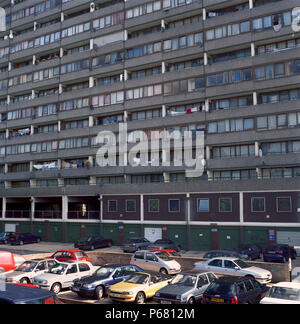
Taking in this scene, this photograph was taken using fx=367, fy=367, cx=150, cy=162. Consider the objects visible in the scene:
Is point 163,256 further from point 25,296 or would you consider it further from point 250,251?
point 25,296

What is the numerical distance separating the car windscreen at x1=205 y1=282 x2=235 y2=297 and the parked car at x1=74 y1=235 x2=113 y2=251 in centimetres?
2708

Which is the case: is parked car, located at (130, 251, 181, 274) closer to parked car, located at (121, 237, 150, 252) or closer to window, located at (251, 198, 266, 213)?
parked car, located at (121, 237, 150, 252)

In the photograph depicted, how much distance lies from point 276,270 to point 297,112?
2148 cm

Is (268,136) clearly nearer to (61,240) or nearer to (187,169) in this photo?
(187,169)

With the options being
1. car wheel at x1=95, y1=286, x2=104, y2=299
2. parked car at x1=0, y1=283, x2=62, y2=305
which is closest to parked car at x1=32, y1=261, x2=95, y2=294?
car wheel at x1=95, y1=286, x2=104, y2=299

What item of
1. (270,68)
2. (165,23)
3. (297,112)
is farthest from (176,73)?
(297,112)

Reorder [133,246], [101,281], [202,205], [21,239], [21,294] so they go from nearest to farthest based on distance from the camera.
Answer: [21,294] → [101,281] → [133,246] → [202,205] → [21,239]

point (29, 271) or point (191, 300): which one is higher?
point (29, 271)

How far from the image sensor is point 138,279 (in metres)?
16.4

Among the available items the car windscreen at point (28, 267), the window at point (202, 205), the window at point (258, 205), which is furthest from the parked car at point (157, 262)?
the window at point (202, 205)

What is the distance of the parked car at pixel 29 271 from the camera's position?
19.2m

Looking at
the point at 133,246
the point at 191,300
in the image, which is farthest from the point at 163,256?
the point at 133,246

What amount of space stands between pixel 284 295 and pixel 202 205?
88.9 feet

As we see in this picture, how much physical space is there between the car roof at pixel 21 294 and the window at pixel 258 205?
1177 inches
